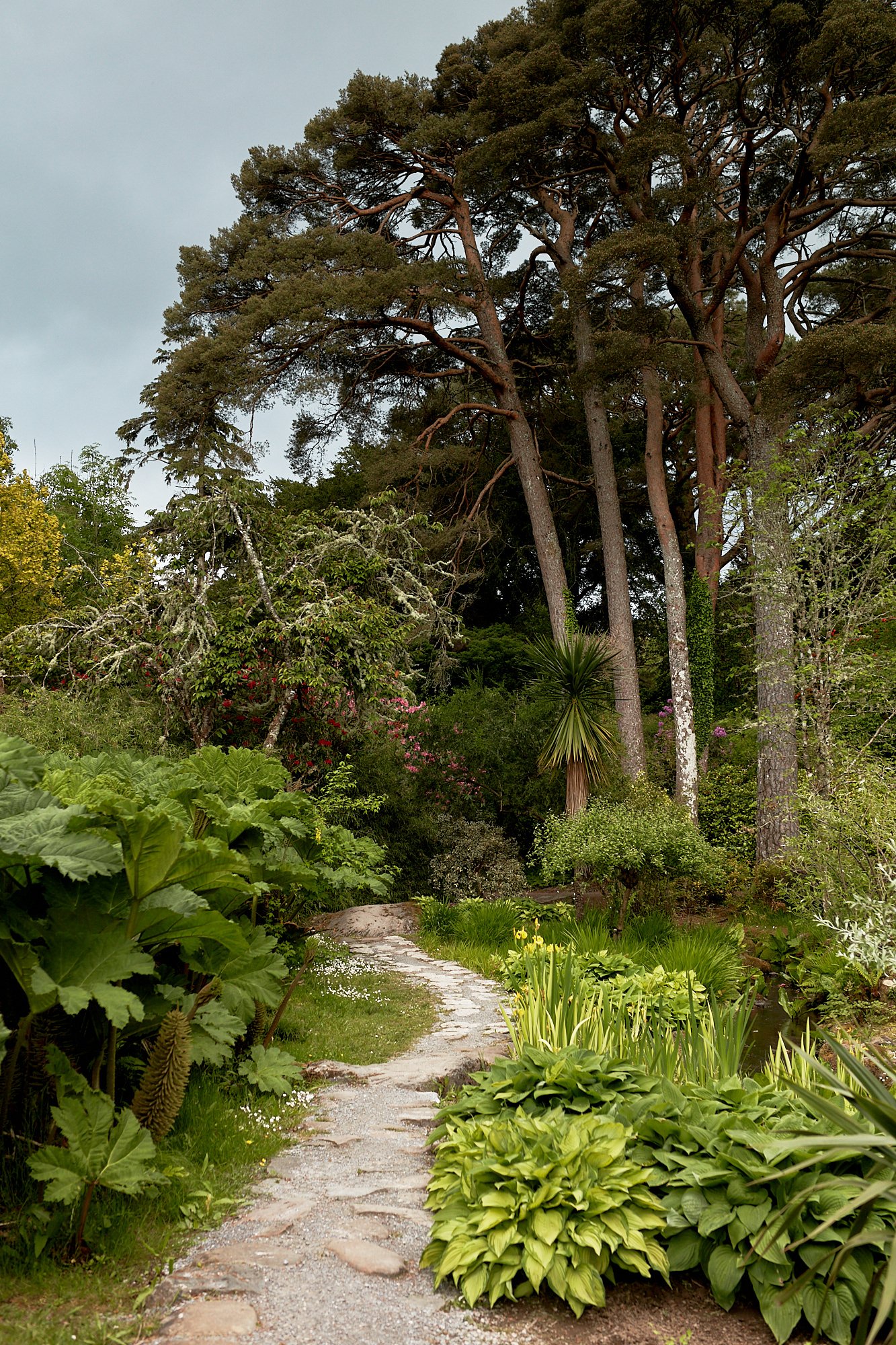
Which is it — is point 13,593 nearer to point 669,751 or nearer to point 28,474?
point 28,474

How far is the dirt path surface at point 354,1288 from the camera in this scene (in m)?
2.03

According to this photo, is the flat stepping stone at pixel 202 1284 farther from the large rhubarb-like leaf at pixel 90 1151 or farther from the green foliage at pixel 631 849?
Answer: the green foliage at pixel 631 849

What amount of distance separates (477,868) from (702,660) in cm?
543

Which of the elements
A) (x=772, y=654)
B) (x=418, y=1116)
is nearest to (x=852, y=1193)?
(x=418, y=1116)

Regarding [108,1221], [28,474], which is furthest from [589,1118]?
[28,474]

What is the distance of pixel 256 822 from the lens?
132 inches

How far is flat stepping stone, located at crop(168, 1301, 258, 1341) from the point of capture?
194 centimetres

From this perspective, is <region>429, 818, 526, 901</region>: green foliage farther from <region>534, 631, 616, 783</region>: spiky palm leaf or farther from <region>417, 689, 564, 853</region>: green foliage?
<region>534, 631, 616, 783</region>: spiky palm leaf

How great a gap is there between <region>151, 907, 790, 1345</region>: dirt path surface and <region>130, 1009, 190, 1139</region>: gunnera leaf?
36 cm

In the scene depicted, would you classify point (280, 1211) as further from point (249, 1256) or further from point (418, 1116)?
point (418, 1116)

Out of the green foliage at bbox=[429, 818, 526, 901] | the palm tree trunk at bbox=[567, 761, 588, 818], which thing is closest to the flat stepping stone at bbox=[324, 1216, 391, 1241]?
the green foliage at bbox=[429, 818, 526, 901]

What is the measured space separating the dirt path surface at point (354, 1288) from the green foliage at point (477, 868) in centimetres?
686

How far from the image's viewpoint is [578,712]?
9906mm

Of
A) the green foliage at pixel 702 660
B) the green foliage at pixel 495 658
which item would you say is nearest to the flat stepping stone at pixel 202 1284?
the green foliage at pixel 702 660
